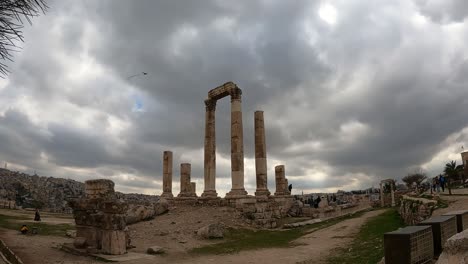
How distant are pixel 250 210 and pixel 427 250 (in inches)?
789

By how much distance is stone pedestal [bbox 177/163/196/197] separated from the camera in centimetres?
3269

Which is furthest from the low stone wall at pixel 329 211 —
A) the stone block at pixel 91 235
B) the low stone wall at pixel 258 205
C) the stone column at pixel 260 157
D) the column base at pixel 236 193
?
the stone block at pixel 91 235

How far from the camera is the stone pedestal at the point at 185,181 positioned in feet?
107

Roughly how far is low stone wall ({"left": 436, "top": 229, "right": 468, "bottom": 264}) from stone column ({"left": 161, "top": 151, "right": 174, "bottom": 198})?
32.0 m

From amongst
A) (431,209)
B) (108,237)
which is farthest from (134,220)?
(431,209)

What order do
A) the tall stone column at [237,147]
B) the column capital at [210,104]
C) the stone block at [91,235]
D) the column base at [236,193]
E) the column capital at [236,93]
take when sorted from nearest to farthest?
the stone block at [91,235], the column base at [236,193], the tall stone column at [237,147], the column capital at [236,93], the column capital at [210,104]

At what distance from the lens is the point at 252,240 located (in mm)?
19719

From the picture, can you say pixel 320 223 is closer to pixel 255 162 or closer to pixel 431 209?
pixel 255 162

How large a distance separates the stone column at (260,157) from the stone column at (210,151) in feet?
12.2

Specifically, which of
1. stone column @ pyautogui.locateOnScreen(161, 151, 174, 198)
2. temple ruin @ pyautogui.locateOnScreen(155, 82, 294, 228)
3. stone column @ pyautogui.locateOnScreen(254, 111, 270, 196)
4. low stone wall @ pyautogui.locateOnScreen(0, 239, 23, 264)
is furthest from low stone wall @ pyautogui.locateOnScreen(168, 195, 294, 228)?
low stone wall @ pyautogui.locateOnScreen(0, 239, 23, 264)

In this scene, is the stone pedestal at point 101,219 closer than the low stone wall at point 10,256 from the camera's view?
No

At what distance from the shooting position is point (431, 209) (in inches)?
588

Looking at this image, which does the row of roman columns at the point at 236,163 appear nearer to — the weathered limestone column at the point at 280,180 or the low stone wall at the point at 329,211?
the weathered limestone column at the point at 280,180

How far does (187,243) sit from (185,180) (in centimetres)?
1553
